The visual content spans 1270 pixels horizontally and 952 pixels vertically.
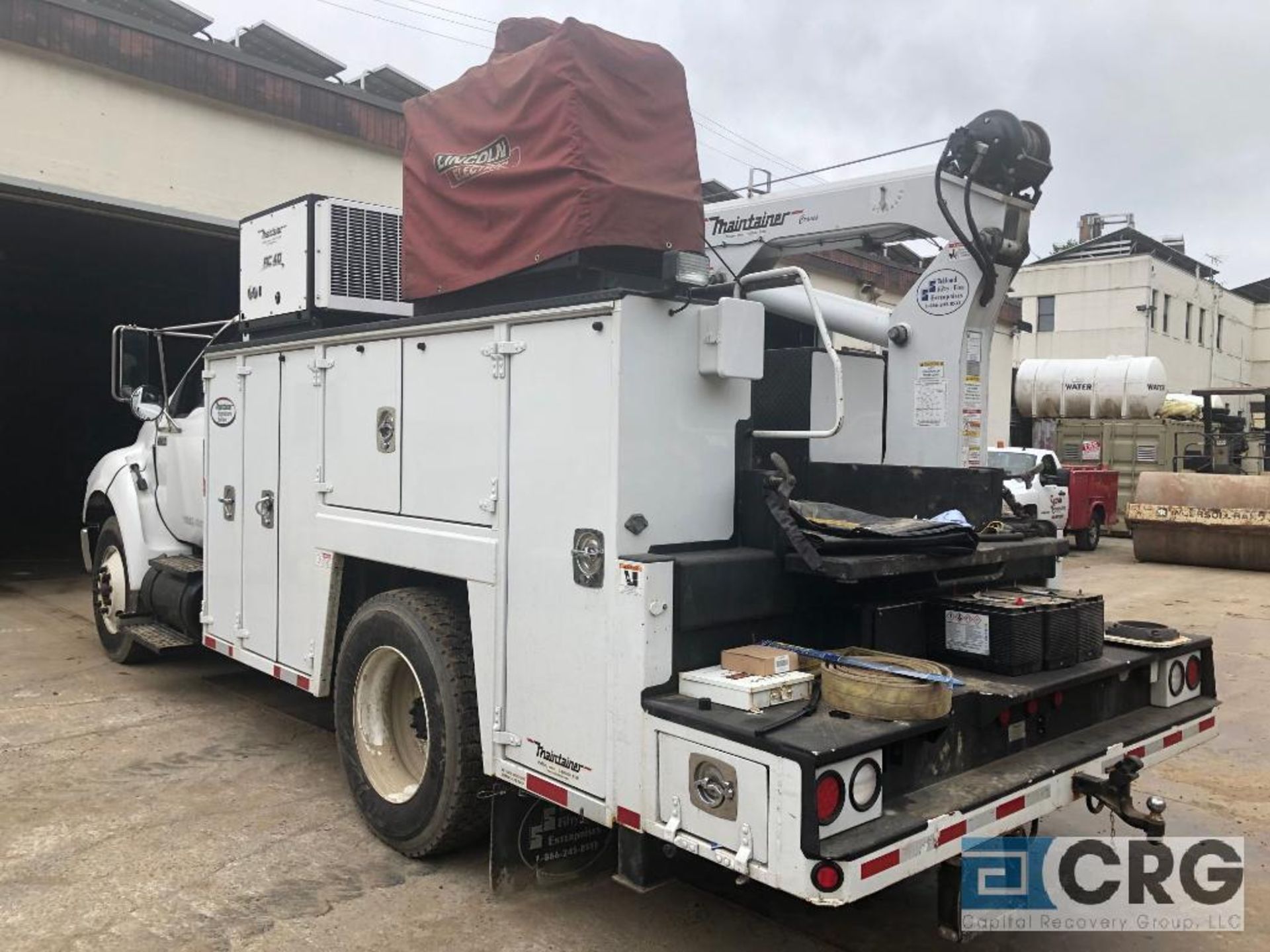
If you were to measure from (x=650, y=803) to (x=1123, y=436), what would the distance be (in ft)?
69.9

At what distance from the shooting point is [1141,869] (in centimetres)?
448

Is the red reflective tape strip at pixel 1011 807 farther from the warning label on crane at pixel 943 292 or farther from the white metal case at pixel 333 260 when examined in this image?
the white metal case at pixel 333 260

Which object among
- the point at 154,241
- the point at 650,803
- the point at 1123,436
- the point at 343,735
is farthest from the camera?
the point at 1123,436

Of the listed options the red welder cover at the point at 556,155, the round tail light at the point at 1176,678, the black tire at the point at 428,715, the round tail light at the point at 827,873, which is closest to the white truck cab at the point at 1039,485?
the round tail light at the point at 1176,678

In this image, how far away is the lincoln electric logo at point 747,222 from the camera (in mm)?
5641

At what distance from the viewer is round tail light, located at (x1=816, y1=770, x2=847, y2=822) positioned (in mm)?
2826

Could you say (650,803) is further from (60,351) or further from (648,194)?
(60,351)

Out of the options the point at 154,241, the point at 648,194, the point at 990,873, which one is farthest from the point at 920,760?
the point at 154,241

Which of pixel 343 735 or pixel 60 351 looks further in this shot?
pixel 60 351

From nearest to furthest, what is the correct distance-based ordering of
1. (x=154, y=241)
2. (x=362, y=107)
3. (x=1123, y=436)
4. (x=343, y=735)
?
(x=343, y=735)
(x=362, y=107)
(x=154, y=241)
(x=1123, y=436)

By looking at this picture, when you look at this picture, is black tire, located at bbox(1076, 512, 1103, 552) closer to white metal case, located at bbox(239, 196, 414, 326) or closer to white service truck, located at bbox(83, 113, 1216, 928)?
white service truck, located at bbox(83, 113, 1216, 928)

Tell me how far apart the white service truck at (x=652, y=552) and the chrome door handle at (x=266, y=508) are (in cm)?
2

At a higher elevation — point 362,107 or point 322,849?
point 362,107
